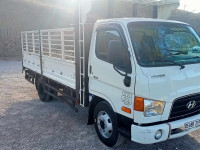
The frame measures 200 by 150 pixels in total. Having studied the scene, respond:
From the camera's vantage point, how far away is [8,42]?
21062mm

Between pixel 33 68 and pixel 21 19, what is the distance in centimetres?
1873

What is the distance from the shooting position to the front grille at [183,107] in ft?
9.78

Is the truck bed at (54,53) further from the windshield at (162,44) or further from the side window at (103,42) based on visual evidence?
the windshield at (162,44)

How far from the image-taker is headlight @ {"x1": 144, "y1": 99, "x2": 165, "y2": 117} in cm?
281

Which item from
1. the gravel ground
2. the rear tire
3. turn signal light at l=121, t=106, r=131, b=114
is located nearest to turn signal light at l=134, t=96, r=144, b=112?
turn signal light at l=121, t=106, r=131, b=114

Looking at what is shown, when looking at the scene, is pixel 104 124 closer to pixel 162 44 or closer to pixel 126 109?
pixel 126 109

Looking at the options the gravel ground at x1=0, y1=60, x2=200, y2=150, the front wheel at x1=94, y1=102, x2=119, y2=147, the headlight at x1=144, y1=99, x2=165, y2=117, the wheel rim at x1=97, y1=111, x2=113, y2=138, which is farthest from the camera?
the gravel ground at x1=0, y1=60, x2=200, y2=150

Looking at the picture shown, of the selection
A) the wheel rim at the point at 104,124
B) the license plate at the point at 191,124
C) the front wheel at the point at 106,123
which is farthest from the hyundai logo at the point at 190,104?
the wheel rim at the point at 104,124

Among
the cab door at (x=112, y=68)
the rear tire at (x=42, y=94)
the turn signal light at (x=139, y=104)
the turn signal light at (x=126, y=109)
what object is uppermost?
the cab door at (x=112, y=68)

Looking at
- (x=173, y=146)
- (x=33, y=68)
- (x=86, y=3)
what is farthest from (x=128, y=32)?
(x=33, y=68)

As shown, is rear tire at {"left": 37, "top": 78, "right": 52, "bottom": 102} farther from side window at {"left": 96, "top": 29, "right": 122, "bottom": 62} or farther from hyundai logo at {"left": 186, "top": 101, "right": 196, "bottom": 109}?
hyundai logo at {"left": 186, "top": 101, "right": 196, "bottom": 109}

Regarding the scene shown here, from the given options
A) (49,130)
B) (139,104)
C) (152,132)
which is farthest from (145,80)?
(49,130)

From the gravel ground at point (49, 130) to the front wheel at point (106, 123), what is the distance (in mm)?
194

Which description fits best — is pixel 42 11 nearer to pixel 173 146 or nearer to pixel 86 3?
pixel 86 3
